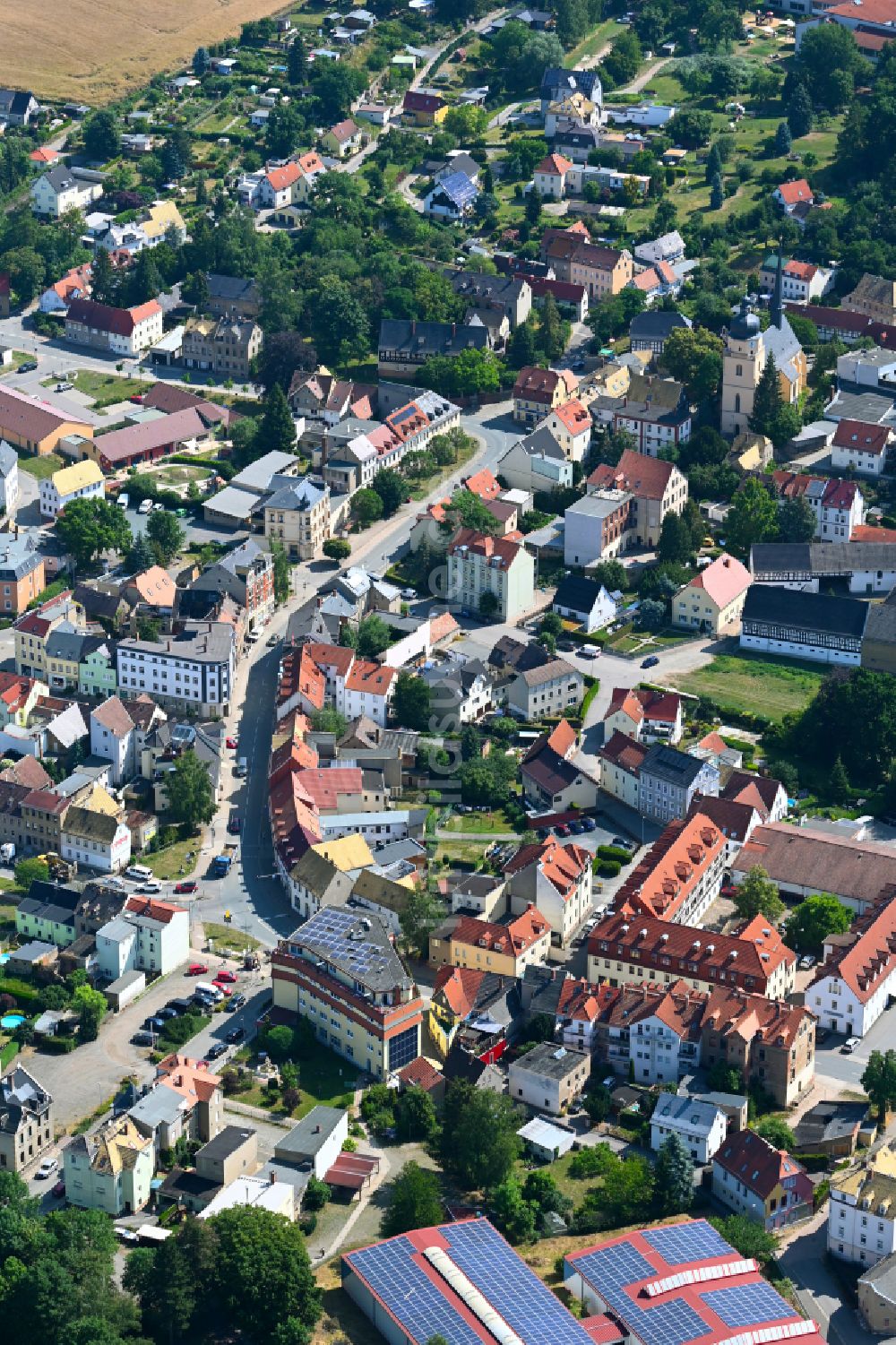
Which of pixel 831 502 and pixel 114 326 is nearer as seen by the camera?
pixel 831 502

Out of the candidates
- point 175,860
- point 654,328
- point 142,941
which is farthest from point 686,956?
point 654,328

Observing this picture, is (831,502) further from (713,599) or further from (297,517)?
(297,517)

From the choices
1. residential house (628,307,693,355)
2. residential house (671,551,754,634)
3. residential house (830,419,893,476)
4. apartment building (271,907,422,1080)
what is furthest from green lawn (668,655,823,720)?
residential house (628,307,693,355)

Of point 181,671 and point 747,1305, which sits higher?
point 181,671

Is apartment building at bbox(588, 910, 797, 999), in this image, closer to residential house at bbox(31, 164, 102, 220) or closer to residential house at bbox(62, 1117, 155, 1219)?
residential house at bbox(62, 1117, 155, 1219)

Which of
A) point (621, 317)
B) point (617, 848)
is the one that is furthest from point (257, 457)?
point (617, 848)

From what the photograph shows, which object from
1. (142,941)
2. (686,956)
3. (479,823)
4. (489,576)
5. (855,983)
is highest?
(489,576)
